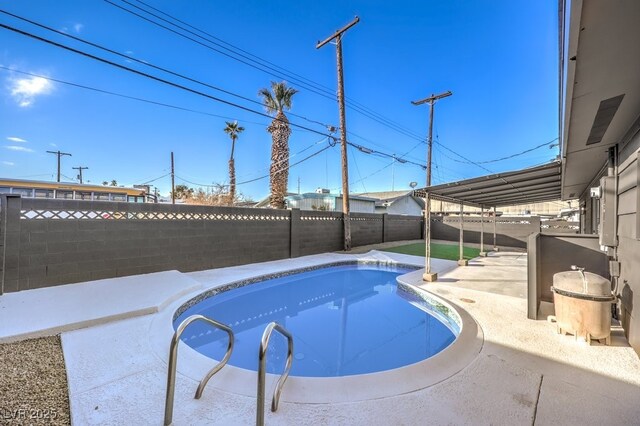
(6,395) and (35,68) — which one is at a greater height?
(35,68)

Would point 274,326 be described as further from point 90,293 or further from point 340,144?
point 340,144

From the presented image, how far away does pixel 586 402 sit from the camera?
90.6 inches

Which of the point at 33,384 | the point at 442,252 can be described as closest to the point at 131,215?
the point at 33,384

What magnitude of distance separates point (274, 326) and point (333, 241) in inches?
404

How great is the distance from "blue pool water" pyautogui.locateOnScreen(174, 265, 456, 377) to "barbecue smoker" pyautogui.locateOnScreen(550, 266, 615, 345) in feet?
4.98

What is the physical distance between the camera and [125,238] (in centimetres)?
635

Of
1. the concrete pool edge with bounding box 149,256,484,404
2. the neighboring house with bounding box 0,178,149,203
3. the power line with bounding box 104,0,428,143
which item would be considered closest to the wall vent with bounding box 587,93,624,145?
the concrete pool edge with bounding box 149,256,484,404

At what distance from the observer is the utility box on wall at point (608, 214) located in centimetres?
388

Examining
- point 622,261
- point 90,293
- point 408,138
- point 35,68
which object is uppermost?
point 408,138

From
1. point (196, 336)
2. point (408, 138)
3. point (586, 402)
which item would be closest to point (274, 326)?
point (586, 402)

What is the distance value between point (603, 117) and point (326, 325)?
193 inches

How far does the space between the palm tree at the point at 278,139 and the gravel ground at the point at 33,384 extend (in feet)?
37.3

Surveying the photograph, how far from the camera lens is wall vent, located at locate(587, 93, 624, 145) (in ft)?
9.56

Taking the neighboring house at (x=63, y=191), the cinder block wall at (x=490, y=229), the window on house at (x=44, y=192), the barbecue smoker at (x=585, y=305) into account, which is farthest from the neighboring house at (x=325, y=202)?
the barbecue smoker at (x=585, y=305)
